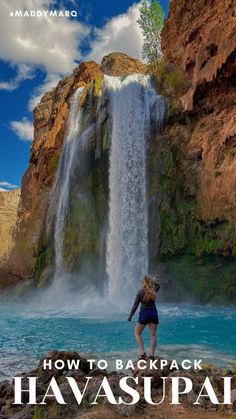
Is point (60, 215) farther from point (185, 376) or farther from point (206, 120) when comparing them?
point (185, 376)

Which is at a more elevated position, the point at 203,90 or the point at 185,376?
the point at 203,90

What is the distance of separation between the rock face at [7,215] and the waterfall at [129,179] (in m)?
36.7

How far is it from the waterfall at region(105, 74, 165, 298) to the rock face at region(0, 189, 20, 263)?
120 ft

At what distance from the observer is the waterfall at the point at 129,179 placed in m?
24.6

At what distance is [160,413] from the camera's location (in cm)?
510

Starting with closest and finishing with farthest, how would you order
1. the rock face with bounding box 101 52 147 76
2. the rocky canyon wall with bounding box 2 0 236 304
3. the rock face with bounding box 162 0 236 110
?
the rocky canyon wall with bounding box 2 0 236 304, the rock face with bounding box 162 0 236 110, the rock face with bounding box 101 52 147 76

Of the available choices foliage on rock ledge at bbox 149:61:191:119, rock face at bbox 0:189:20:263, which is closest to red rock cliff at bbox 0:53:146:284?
foliage on rock ledge at bbox 149:61:191:119

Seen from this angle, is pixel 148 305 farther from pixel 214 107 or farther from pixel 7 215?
pixel 7 215

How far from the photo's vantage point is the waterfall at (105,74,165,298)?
80.8 feet

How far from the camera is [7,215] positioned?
3688 inches

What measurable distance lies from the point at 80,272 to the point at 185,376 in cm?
2150

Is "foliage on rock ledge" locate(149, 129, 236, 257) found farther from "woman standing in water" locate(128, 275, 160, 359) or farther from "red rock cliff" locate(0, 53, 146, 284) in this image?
"woman standing in water" locate(128, 275, 160, 359)

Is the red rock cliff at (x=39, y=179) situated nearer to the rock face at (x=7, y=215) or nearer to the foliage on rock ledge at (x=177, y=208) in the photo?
the foliage on rock ledge at (x=177, y=208)

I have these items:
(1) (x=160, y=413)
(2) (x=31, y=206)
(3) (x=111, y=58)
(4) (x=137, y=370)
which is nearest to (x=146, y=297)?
(4) (x=137, y=370)
